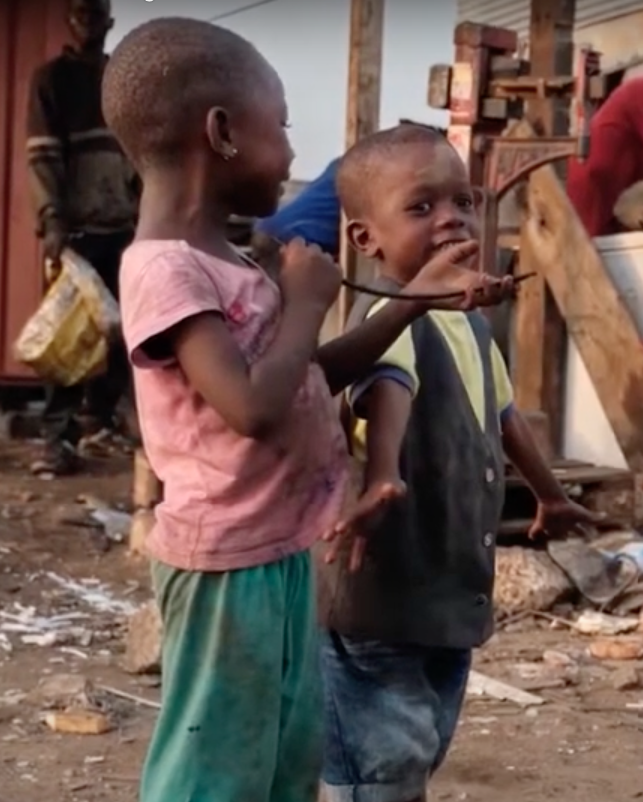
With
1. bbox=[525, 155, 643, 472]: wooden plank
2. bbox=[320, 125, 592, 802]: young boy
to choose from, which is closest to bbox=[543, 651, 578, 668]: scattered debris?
bbox=[525, 155, 643, 472]: wooden plank

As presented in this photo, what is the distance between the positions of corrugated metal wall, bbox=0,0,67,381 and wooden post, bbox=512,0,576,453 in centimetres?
338

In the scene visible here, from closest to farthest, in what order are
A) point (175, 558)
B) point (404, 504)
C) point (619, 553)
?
1. point (175, 558)
2. point (404, 504)
3. point (619, 553)

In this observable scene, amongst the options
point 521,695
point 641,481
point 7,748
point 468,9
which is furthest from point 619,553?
point 468,9

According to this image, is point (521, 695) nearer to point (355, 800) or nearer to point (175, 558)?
point (355, 800)

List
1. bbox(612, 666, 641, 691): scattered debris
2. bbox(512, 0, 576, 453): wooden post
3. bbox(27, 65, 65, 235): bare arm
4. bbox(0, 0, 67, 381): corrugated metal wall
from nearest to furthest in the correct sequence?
bbox(612, 666, 641, 691): scattered debris → bbox(512, 0, 576, 453): wooden post → bbox(27, 65, 65, 235): bare arm → bbox(0, 0, 67, 381): corrugated metal wall

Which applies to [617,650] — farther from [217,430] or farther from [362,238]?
[217,430]

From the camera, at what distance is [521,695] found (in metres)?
4.50

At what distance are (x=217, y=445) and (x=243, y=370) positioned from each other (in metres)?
0.14

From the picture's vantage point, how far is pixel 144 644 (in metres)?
4.75

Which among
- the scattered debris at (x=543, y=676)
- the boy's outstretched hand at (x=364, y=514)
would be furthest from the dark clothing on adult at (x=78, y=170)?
the boy's outstretched hand at (x=364, y=514)

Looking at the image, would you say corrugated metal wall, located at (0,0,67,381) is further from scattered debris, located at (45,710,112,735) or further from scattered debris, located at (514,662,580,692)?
scattered debris, located at (45,710,112,735)

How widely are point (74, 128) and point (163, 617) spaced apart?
5980mm

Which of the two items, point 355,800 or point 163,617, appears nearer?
point 163,617

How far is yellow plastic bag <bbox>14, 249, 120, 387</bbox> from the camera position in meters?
7.13
